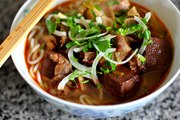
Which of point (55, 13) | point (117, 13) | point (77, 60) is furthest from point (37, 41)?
point (117, 13)

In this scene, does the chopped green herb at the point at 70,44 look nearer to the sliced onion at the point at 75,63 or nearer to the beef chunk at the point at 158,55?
the sliced onion at the point at 75,63

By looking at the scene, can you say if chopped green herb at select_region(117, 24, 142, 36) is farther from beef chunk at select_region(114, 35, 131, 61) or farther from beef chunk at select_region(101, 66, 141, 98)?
beef chunk at select_region(101, 66, 141, 98)

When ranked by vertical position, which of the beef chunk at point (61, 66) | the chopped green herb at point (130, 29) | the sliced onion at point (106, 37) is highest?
the beef chunk at point (61, 66)

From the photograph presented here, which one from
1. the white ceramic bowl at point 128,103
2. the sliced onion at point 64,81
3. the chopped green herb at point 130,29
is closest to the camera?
the white ceramic bowl at point 128,103

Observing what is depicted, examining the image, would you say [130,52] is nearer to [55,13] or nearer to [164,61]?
[164,61]

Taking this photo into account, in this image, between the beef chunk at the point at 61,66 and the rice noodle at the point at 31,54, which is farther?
the rice noodle at the point at 31,54

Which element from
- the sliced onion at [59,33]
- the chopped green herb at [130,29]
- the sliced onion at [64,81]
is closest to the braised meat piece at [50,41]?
the sliced onion at [59,33]
